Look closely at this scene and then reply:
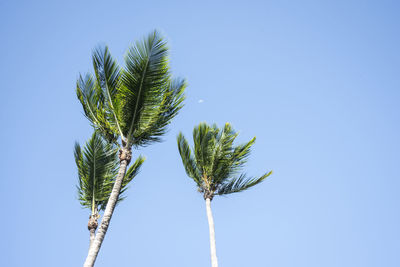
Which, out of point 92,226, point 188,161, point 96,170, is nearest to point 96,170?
point 96,170

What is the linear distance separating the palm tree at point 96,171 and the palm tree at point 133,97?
1.23 ft

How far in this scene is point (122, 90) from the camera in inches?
324

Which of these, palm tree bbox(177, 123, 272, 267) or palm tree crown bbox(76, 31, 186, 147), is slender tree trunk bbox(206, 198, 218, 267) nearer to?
palm tree bbox(177, 123, 272, 267)

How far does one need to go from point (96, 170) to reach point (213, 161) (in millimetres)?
3680

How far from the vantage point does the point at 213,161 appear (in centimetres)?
1076

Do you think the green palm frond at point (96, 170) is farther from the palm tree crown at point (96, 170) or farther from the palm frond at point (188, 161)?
the palm frond at point (188, 161)

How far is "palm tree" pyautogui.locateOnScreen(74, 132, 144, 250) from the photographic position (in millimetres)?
8734

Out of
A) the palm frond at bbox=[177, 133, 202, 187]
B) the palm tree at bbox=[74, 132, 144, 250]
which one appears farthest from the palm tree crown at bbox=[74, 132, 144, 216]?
the palm frond at bbox=[177, 133, 202, 187]

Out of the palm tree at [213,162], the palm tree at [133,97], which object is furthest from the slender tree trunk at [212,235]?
the palm tree at [133,97]

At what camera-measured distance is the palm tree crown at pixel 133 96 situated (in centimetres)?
812

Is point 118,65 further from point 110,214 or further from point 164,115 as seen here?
point 110,214

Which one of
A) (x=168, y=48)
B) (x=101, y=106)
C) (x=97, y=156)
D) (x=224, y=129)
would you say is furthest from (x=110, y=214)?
(x=224, y=129)

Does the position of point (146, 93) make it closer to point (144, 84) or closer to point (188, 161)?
point (144, 84)

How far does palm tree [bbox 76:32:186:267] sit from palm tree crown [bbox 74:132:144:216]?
0.37m
